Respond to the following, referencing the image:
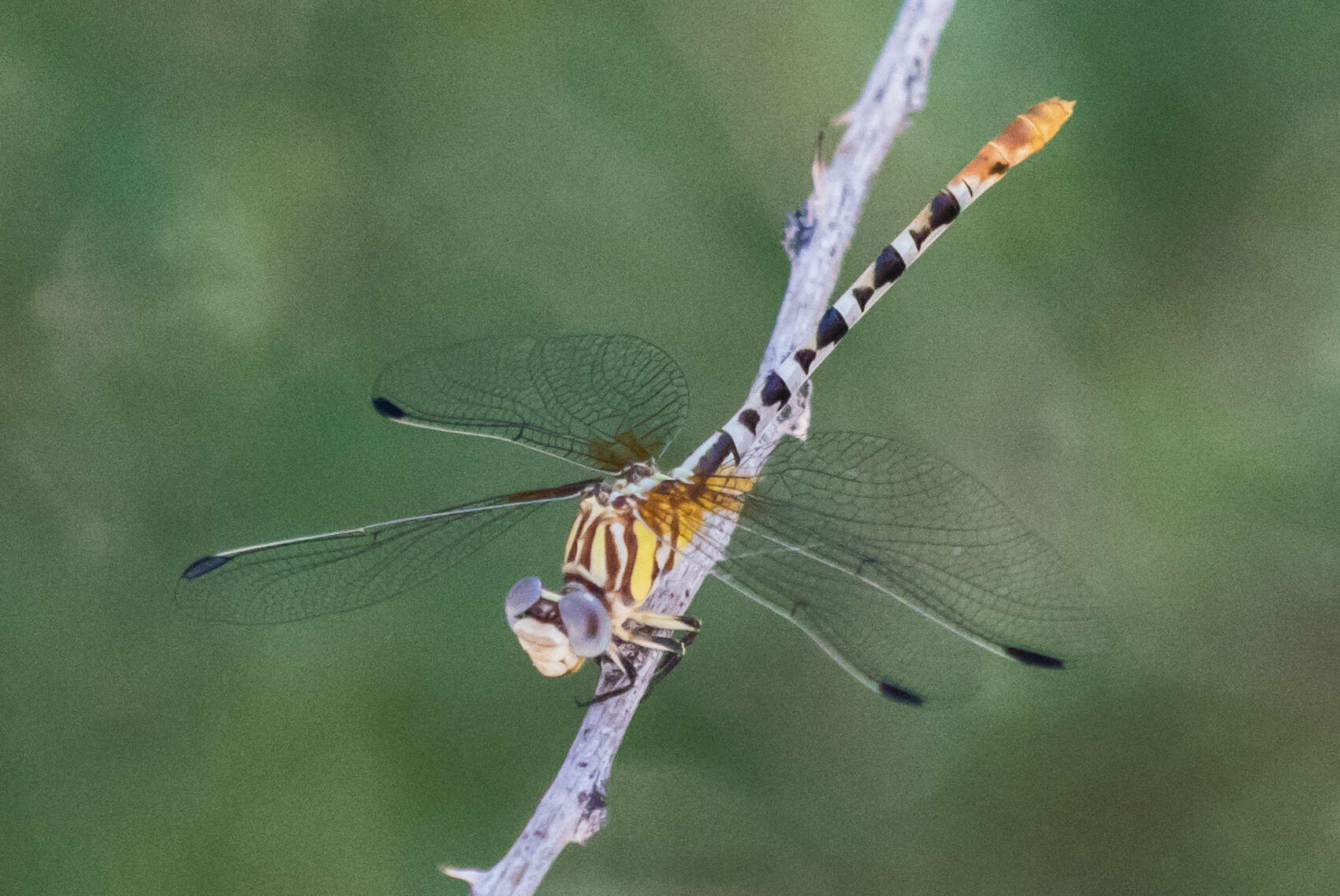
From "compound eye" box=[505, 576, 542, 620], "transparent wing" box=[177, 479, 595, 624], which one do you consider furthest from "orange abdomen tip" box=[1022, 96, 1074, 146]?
"compound eye" box=[505, 576, 542, 620]

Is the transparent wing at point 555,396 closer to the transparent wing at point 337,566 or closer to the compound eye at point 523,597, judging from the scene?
the transparent wing at point 337,566

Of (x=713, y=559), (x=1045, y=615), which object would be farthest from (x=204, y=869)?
(x=1045, y=615)

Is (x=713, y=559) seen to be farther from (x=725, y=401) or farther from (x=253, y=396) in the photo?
(x=253, y=396)

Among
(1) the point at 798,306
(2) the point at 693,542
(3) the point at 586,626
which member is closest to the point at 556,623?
(3) the point at 586,626

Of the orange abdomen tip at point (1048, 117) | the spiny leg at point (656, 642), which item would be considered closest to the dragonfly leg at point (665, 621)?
the spiny leg at point (656, 642)

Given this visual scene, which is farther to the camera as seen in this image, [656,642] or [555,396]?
[555,396]

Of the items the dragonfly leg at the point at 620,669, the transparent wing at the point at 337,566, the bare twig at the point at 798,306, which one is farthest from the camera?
the transparent wing at the point at 337,566

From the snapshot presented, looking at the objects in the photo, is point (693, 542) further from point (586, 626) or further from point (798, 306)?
point (798, 306)

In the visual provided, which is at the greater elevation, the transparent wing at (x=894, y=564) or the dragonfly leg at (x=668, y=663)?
the transparent wing at (x=894, y=564)
